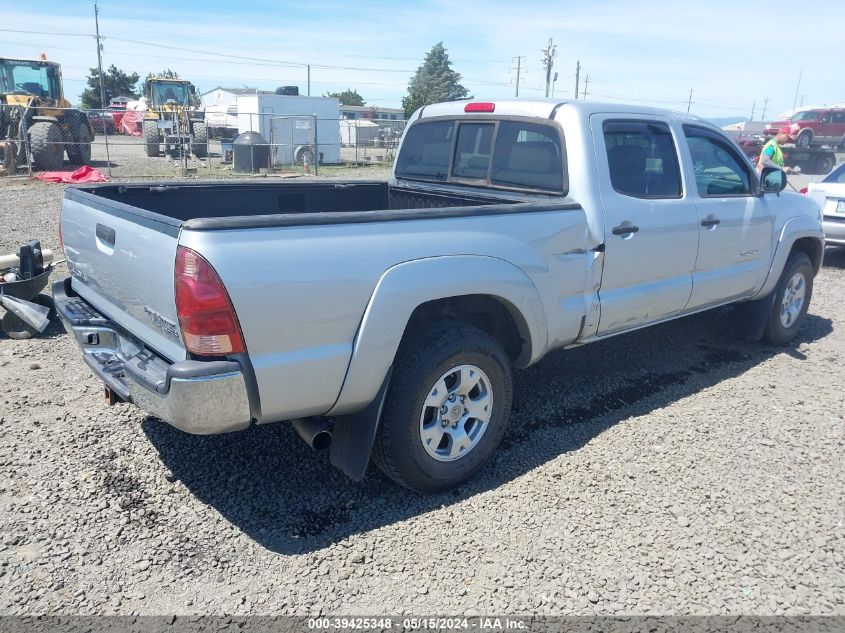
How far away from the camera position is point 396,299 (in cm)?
302

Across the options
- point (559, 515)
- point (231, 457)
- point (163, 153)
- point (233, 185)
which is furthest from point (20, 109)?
point (559, 515)

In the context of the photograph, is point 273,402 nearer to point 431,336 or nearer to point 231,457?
point 431,336

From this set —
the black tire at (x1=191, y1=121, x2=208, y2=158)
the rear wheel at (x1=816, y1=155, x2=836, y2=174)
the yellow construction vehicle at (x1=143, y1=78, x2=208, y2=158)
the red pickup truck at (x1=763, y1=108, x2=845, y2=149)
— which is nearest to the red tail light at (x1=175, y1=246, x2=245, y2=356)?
the yellow construction vehicle at (x1=143, y1=78, x2=208, y2=158)

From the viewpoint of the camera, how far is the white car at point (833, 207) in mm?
9633

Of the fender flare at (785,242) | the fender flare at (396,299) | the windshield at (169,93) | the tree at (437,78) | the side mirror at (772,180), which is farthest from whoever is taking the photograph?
the tree at (437,78)

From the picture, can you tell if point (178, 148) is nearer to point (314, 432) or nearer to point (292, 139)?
point (292, 139)

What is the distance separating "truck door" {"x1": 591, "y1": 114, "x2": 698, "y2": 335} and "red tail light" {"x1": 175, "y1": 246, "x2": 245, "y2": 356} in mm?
2362

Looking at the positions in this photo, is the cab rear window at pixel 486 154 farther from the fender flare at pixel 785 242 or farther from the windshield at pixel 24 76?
the windshield at pixel 24 76

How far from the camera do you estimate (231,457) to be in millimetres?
3816

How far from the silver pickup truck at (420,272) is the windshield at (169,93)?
2605cm

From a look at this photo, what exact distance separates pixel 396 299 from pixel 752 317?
420 cm

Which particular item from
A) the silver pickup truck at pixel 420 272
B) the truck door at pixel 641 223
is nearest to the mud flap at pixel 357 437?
the silver pickup truck at pixel 420 272

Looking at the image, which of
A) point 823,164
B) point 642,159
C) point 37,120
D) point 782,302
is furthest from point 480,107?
Answer: point 823,164

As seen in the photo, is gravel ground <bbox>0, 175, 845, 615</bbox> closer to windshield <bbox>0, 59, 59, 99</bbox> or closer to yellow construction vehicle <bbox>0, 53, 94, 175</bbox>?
yellow construction vehicle <bbox>0, 53, 94, 175</bbox>
